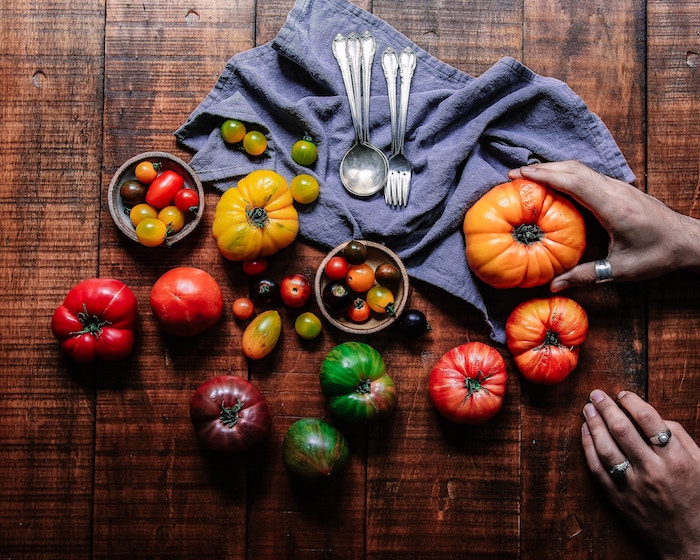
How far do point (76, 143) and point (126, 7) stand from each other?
0.44 meters

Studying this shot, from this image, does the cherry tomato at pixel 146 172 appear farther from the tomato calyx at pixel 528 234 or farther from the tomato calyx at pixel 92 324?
the tomato calyx at pixel 528 234

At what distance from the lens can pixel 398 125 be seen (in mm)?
2102

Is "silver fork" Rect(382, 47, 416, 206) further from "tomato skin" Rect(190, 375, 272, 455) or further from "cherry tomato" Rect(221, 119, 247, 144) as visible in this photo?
"tomato skin" Rect(190, 375, 272, 455)

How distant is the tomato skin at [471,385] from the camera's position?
6.53 ft

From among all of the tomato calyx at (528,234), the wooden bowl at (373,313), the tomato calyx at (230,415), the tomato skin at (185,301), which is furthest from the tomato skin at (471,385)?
the tomato skin at (185,301)

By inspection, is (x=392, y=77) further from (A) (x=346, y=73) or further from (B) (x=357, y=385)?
(B) (x=357, y=385)

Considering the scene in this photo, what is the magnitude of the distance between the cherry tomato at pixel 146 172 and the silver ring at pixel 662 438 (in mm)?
1651

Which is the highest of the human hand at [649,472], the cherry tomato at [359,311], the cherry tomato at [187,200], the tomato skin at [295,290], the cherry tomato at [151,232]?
the cherry tomato at [187,200]

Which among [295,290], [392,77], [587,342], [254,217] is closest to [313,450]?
[295,290]

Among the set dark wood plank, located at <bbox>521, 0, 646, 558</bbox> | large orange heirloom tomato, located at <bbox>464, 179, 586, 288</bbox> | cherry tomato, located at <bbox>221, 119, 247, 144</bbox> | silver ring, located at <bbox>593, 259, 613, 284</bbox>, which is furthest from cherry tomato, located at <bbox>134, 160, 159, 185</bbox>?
silver ring, located at <bbox>593, 259, 613, 284</bbox>

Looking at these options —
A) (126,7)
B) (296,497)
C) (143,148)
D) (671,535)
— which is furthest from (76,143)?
(671,535)

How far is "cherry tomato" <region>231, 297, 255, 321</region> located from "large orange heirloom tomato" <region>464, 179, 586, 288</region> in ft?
2.19

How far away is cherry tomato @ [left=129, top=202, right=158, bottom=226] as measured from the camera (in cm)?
204

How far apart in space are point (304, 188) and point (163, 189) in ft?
1.33
